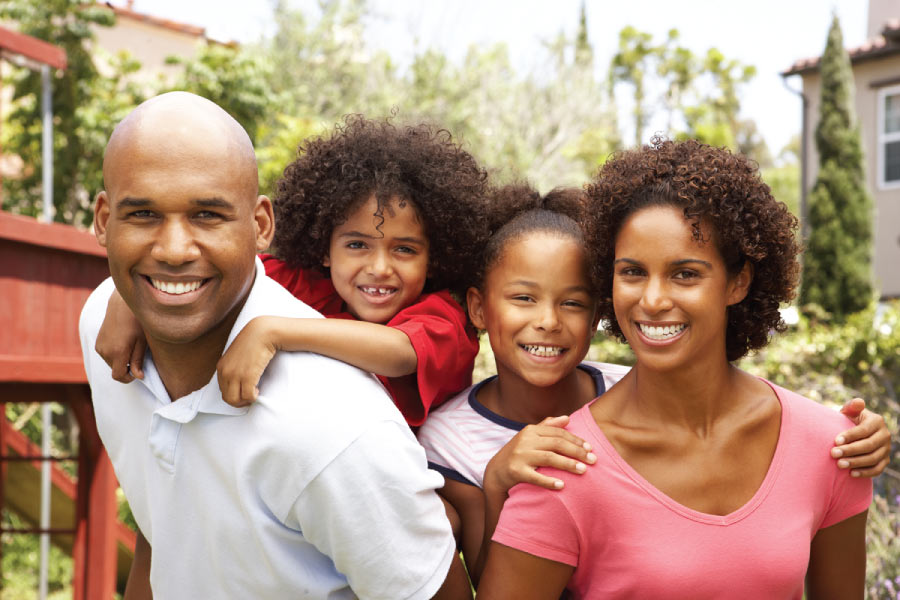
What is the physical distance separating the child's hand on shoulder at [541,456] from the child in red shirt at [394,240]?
0.37 m

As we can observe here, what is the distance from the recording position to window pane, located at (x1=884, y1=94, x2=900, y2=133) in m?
16.7

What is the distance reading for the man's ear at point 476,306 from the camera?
2.80 meters

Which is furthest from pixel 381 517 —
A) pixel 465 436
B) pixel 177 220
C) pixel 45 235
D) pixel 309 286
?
pixel 45 235

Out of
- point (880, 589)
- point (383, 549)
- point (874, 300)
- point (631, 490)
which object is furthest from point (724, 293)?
point (874, 300)

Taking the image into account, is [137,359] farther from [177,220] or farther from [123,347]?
[177,220]

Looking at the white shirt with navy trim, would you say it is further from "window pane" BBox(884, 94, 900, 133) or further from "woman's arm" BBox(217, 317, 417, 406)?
"window pane" BBox(884, 94, 900, 133)

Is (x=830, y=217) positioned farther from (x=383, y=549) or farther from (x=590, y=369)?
(x=383, y=549)

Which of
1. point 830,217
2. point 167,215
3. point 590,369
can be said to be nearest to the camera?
point 167,215

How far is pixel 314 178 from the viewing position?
9.44ft

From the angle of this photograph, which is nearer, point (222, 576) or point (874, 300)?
point (222, 576)

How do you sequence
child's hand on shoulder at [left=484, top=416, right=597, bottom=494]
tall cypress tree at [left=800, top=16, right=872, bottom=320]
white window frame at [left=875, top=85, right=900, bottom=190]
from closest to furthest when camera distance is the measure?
1. child's hand on shoulder at [left=484, top=416, right=597, bottom=494]
2. tall cypress tree at [left=800, top=16, right=872, bottom=320]
3. white window frame at [left=875, top=85, right=900, bottom=190]

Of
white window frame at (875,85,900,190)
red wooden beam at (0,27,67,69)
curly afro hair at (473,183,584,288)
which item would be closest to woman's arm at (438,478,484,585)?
curly afro hair at (473,183,584,288)

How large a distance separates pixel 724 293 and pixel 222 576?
1356mm

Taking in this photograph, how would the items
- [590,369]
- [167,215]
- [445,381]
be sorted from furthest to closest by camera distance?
[590,369], [445,381], [167,215]
